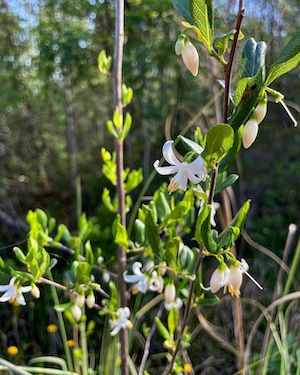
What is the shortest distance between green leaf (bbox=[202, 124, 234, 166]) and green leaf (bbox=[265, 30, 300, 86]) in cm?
6

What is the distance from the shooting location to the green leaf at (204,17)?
0.49 metres

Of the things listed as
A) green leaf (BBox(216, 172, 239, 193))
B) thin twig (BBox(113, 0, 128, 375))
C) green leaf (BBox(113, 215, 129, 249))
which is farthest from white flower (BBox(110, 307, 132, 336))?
green leaf (BBox(216, 172, 239, 193))

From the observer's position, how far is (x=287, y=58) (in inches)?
18.4

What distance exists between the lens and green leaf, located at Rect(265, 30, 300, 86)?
0.46m

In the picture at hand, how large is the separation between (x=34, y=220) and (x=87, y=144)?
3013mm

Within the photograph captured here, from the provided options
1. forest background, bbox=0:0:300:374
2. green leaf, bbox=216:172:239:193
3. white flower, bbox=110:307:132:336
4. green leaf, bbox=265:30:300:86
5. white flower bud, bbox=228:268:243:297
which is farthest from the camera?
forest background, bbox=0:0:300:374

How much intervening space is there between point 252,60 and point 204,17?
72 millimetres

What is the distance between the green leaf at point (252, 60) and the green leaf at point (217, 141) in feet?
0.26

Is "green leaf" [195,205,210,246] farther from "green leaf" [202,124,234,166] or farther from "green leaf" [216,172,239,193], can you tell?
"green leaf" [216,172,239,193]

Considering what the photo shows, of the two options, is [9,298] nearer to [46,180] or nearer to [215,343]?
[215,343]

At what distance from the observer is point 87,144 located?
3.72 metres

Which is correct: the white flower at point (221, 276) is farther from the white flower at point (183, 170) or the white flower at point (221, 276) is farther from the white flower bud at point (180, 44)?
the white flower bud at point (180, 44)

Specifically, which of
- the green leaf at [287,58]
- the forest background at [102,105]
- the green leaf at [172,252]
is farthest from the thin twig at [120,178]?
the forest background at [102,105]

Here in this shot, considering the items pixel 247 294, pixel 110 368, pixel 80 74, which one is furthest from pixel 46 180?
pixel 110 368
